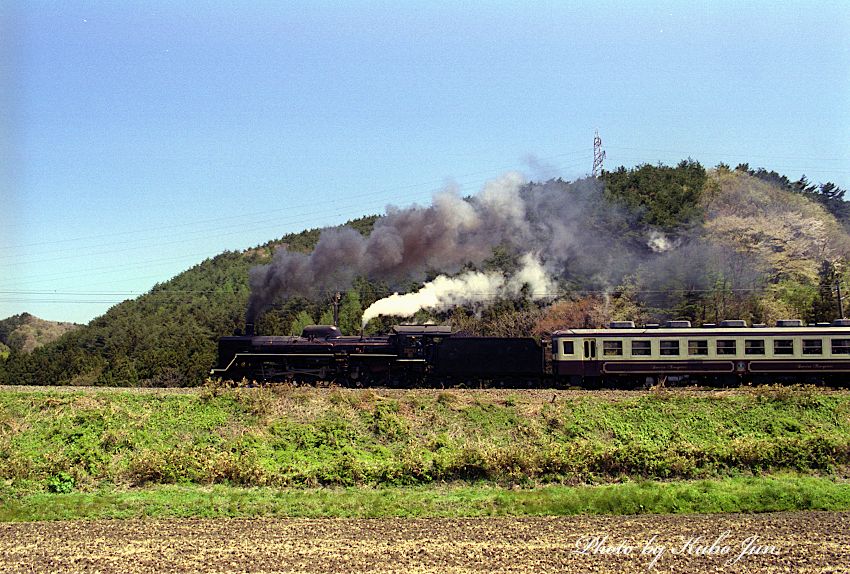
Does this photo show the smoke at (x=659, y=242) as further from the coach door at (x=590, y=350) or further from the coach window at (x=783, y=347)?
the coach door at (x=590, y=350)

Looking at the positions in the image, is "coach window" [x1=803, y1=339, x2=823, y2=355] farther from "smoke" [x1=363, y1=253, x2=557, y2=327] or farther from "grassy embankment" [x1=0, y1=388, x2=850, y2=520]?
"smoke" [x1=363, y1=253, x2=557, y2=327]

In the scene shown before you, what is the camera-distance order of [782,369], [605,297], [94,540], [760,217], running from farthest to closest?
[760,217]
[605,297]
[782,369]
[94,540]

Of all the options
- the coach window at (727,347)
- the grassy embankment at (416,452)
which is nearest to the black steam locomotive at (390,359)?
the grassy embankment at (416,452)

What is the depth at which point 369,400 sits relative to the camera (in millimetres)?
28375

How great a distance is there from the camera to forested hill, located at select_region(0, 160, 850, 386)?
60.1 m

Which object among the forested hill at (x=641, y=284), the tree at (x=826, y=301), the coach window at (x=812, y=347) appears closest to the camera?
the coach window at (x=812, y=347)

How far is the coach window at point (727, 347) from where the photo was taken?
32.6 metres

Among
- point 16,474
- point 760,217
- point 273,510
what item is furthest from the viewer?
point 760,217

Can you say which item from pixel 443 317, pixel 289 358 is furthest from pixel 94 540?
pixel 443 317

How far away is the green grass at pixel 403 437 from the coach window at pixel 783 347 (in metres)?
2.94

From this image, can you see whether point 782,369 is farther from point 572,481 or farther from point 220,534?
point 220,534

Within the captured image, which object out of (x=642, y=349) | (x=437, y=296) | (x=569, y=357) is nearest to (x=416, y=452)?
(x=569, y=357)

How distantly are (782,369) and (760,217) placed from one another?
5437cm

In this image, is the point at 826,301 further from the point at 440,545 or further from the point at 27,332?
the point at 27,332
